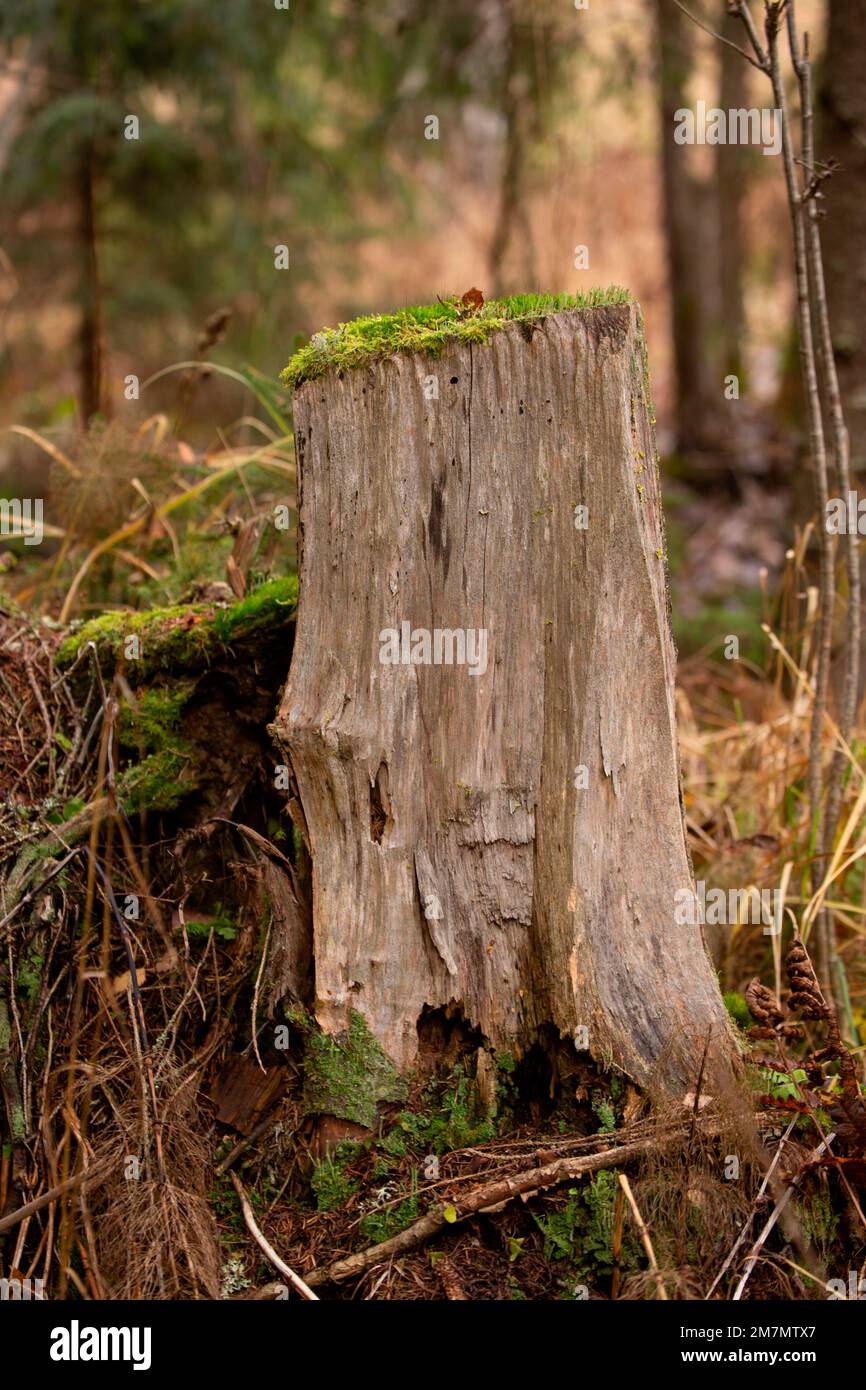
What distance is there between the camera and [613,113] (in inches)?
573

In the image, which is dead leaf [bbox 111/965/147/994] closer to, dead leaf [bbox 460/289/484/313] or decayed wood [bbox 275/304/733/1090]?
decayed wood [bbox 275/304/733/1090]

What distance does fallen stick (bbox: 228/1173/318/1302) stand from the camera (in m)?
2.31

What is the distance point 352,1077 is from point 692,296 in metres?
8.75

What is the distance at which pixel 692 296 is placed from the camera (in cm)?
973

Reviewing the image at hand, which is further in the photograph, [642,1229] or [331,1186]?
[331,1186]

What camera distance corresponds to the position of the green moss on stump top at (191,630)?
301 centimetres

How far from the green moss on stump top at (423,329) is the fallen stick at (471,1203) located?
1.78 meters

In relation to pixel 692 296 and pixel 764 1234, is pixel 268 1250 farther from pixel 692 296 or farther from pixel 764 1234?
pixel 692 296

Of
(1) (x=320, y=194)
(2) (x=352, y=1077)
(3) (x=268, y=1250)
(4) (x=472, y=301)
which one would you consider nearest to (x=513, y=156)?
(1) (x=320, y=194)

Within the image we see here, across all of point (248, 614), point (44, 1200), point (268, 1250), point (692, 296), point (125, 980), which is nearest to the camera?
point (44, 1200)

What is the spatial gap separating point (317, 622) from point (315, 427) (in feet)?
1.49

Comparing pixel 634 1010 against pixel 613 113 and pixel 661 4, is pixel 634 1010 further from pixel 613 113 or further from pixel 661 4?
pixel 613 113

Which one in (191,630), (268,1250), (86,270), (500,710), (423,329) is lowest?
(268,1250)
